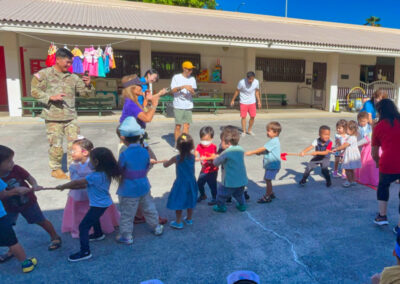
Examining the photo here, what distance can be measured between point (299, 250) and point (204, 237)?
3.01 feet

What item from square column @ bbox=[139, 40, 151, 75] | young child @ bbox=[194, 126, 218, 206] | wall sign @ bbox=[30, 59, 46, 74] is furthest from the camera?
wall sign @ bbox=[30, 59, 46, 74]

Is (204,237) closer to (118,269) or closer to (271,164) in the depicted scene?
(118,269)

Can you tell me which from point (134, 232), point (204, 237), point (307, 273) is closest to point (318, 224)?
point (307, 273)

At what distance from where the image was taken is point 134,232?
3322 millimetres

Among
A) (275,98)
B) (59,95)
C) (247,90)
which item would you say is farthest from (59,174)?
(275,98)

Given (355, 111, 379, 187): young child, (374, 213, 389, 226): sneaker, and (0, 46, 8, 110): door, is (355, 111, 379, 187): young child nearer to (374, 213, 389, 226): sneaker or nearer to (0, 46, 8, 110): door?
(374, 213, 389, 226): sneaker

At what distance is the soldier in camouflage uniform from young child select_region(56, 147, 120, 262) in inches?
75.6

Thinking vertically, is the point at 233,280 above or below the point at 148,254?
above

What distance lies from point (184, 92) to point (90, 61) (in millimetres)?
5207

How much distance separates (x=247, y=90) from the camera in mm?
8055

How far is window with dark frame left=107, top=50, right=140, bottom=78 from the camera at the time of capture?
43.8 feet

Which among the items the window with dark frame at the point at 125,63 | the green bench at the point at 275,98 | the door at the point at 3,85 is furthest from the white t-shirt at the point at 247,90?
the door at the point at 3,85

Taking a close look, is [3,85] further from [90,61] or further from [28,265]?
[28,265]

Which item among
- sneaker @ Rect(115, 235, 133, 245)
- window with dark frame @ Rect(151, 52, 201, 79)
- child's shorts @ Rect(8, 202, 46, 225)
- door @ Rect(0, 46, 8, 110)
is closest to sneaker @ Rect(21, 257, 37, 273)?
child's shorts @ Rect(8, 202, 46, 225)
